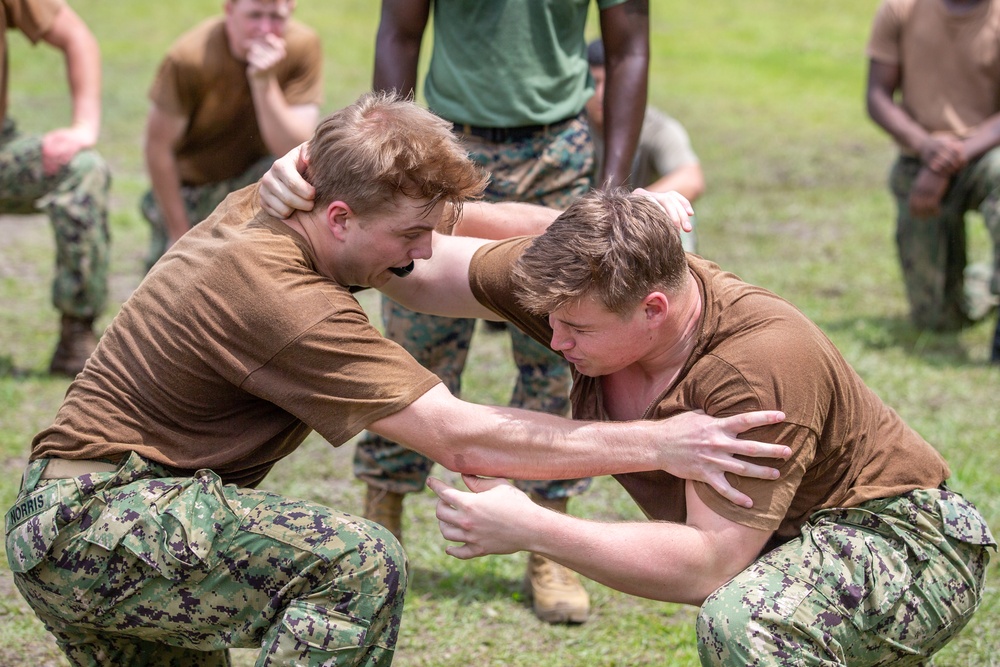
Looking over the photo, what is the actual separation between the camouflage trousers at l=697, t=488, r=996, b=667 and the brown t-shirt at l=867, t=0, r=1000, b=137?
184 inches

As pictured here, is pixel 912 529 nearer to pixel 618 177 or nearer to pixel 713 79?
pixel 618 177

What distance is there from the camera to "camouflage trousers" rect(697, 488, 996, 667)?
2.72m

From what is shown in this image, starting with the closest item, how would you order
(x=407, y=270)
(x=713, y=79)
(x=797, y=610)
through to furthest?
(x=797, y=610), (x=407, y=270), (x=713, y=79)

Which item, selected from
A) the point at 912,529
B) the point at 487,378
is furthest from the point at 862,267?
the point at 912,529

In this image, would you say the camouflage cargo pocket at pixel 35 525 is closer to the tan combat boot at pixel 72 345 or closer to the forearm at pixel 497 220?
the forearm at pixel 497 220

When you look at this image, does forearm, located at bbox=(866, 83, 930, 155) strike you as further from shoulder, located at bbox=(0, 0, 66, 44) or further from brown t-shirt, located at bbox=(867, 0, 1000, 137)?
shoulder, located at bbox=(0, 0, 66, 44)

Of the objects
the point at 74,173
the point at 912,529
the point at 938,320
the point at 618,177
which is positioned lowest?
the point at 938,320

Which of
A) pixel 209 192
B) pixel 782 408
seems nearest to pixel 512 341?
pixel 782 408

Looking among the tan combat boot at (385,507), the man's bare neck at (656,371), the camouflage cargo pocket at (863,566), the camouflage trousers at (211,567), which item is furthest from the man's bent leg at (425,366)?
the camouflage cargo pocket at (863,566)

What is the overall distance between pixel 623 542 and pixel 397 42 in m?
2.15

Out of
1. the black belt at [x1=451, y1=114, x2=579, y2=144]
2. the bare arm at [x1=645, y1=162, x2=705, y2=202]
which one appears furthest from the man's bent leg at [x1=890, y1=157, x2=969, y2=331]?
the black belt at [x1=451, y1=114, x2=579, y2=144]

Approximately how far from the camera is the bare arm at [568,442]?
2719mm

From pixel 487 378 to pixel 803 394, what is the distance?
3.49 meters

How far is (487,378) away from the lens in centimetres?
617
